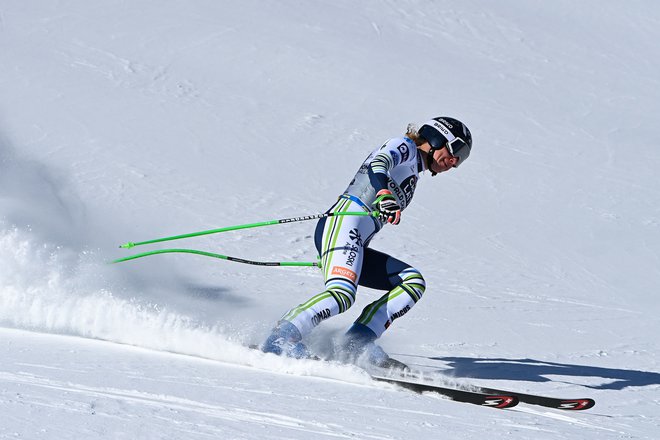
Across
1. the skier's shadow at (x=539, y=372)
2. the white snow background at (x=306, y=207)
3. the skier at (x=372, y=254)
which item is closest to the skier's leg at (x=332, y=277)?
the skier at (x=372, y=254)

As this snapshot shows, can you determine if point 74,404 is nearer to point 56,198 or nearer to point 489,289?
point 56,198

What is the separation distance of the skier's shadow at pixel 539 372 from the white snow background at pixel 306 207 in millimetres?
29

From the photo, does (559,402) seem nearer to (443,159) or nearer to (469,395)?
(469,395)

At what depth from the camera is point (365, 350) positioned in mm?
5461

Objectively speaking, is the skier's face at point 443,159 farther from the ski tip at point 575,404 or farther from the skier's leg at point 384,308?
the ski tip at point 575,404

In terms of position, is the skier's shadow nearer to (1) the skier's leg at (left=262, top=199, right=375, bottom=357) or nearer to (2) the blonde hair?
(1) the skier's leg at (left=262, top=199, right=375, bottom=357)

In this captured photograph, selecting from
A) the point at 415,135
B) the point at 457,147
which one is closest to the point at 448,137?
the point at 457,147

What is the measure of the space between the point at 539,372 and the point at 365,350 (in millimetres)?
1322

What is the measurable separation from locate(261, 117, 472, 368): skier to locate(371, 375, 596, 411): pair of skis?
473 mm

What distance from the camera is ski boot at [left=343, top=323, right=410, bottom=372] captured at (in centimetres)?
540

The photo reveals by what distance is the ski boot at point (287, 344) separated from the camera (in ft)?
17.0

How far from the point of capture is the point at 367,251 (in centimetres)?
575

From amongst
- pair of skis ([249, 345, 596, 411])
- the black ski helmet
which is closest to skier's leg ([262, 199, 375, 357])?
pair of skis ([249, 345, 596, 411])

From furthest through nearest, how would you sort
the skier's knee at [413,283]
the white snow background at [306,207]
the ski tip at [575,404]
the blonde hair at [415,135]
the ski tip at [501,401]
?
the blonde hair at [415,135]
the skier's knee at [413,283]
the ski tip at [575,404]
the ski tip at [501,401]
the white snow background at [306,207]
